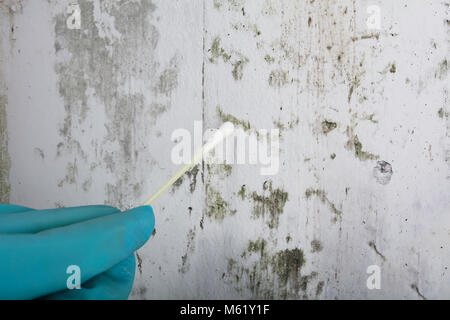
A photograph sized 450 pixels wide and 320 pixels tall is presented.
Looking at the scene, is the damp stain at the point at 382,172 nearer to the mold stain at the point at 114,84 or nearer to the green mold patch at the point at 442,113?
the green mold patch at the point at 442,113

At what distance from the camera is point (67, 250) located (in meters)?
0.37

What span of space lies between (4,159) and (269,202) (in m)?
0.60

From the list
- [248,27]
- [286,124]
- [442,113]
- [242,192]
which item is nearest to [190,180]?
[242,192]

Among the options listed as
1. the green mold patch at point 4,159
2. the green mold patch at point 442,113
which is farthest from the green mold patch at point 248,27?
the green mold patch at point 4,159

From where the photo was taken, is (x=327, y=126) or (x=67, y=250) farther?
(x=327, y=126)

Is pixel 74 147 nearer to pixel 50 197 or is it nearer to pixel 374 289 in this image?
pixel 50 197

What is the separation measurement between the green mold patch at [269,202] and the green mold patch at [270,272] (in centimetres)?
5

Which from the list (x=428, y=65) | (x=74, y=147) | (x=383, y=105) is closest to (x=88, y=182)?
(x=74, y=147)

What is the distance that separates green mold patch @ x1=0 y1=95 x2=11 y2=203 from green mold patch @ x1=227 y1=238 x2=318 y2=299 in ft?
1.75

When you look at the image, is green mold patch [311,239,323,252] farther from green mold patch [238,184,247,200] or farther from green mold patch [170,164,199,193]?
green mold patch [170,164,199,193]

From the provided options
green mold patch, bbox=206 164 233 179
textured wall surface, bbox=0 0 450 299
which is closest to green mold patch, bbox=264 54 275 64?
textured wall surface, bbox=0 0 450 299

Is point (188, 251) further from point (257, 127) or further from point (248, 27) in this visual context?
point (248, 27)

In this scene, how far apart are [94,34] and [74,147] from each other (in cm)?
25

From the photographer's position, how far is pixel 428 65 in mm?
604
